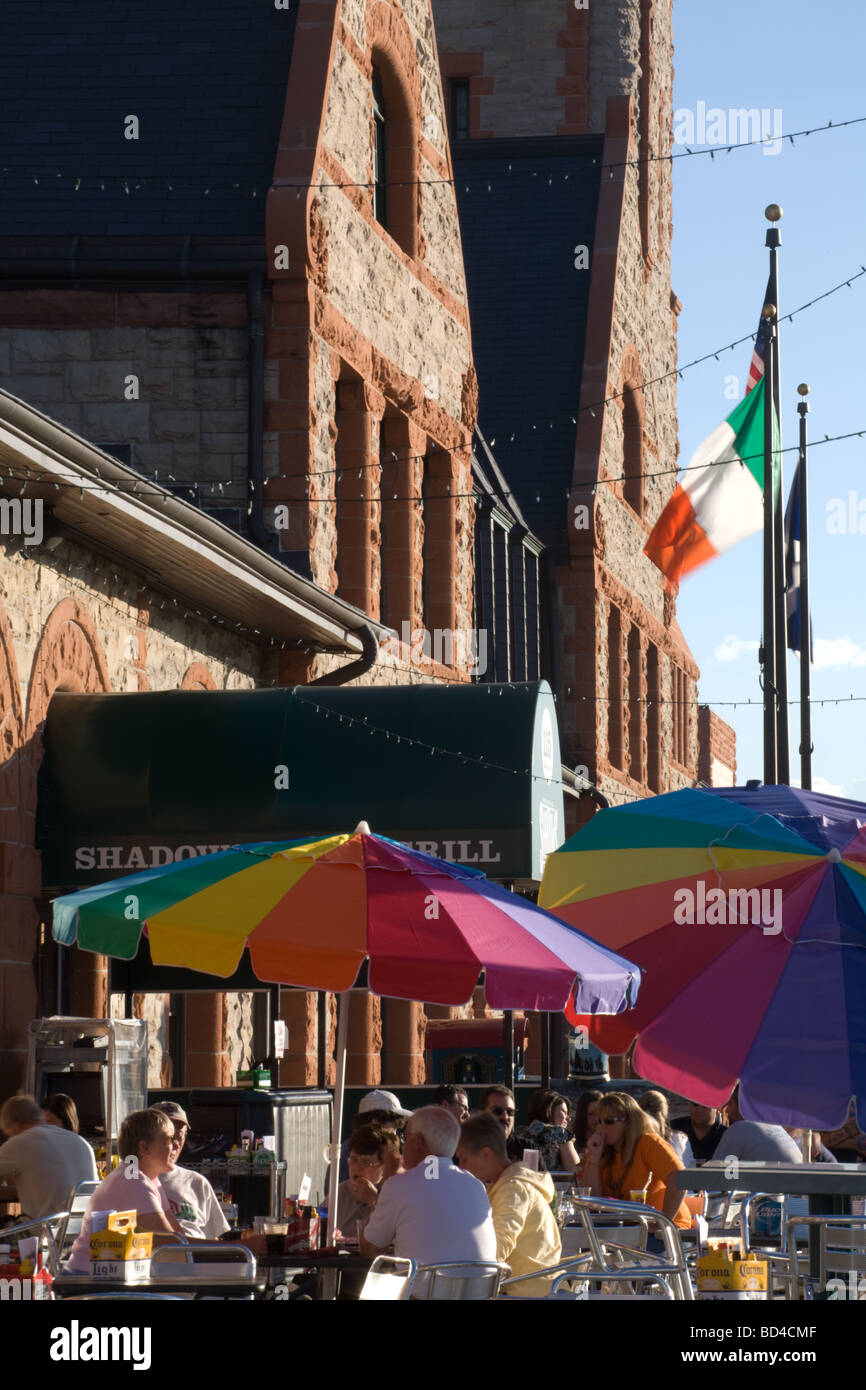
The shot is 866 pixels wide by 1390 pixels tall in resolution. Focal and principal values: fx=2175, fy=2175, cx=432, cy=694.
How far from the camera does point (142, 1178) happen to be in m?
8.80

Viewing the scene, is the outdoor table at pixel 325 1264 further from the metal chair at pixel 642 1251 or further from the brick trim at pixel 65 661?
the brick trim at pixel 65 661

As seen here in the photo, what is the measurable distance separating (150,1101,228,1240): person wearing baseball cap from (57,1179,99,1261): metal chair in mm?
341

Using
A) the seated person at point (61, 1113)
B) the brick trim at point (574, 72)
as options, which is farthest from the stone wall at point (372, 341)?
the brick trim at point (574, 72)

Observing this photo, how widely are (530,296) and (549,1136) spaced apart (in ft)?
71.0

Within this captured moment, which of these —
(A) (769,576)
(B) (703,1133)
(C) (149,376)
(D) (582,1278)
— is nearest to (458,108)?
(A) (769,576)

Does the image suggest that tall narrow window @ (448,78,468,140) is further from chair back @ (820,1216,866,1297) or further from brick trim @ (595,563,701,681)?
chair back @ (820,1216,866,1297)

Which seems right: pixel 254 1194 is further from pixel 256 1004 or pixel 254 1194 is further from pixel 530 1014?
pixel 530 1014

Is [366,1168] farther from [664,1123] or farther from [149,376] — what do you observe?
[149,376]

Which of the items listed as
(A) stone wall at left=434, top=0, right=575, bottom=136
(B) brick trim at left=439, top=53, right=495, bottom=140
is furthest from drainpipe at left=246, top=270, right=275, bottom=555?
(A) stone wall at left=434, top=0, right=575, bottom=136

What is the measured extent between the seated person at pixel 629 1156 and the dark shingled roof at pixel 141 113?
9717 millimetres

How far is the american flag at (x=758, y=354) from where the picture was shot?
22188 millimetres

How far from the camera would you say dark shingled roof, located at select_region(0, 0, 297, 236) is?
59.4 feet
